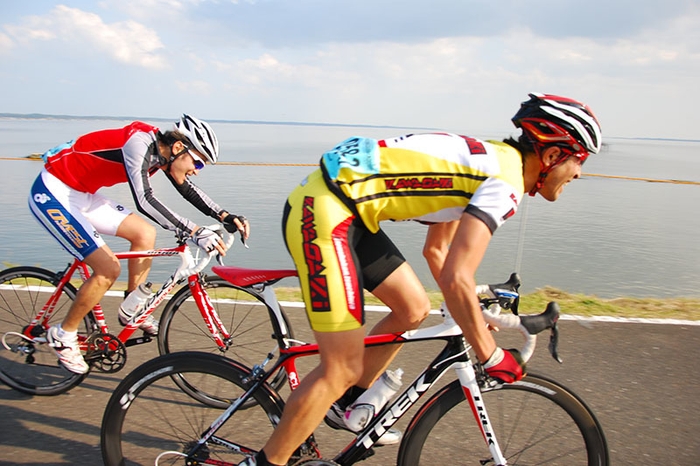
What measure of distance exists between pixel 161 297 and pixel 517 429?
96.3 inches

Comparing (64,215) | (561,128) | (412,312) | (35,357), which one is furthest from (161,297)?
(561,128)

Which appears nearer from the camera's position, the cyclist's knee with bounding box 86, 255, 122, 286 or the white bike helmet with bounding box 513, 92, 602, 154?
the white bike helmet with bounding box 513, 92, 602, 154

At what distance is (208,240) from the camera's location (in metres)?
3.64

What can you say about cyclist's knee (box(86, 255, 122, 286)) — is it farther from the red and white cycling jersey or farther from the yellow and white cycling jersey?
the yellow and white cycling jersey

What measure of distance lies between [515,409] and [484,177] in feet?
4.78

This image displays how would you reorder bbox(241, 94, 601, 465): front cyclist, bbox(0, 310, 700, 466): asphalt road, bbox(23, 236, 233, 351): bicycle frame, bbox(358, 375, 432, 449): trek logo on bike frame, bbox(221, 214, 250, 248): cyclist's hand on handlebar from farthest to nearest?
bbox(221, 214, 250, 248): cyclist's hand on handlebar < bbox(23, 236, 233, 351): bicycle frame < bbox(0, 310, 700, 466): asphalt road < bbox(358, 375, 432, 449): trek logo on bike frame < bbox(241, 94, 601, 465): front cyclist

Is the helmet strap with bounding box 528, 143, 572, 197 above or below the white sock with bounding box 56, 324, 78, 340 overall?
above

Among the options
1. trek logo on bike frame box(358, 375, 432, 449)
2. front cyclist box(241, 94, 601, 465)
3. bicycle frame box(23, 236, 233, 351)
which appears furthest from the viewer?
bicycle frame box(23, 236, 233, 351)

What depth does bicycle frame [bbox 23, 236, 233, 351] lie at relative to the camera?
147 inches

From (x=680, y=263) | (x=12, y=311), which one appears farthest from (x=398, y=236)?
(x=12, y=311)

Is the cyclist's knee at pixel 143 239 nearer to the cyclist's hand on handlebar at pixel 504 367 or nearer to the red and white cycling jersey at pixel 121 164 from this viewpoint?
the red and white cycling jersey at pixel 121 164

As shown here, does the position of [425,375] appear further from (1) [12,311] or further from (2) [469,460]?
(1) [12,311]

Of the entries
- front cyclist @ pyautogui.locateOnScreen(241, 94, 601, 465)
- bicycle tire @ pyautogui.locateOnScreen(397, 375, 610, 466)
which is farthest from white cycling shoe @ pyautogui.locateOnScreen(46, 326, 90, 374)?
bicycle tire @ pyautogui.locateOnScreen(397, 375, 610, 466)

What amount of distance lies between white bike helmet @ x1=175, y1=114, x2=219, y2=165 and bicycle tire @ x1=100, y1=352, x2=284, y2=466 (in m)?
1.57
